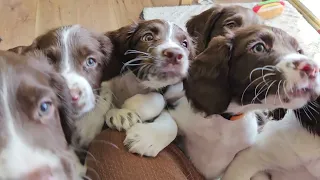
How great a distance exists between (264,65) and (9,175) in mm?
859

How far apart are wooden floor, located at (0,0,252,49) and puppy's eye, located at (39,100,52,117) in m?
2.35

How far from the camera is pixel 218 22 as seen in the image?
2365 mm

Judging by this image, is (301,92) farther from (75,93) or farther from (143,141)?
(75,93)

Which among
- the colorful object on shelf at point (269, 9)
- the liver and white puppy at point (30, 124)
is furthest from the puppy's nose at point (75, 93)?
the colorful object on shelf at point (269, 9)

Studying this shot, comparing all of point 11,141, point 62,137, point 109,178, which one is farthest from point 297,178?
point 11,141

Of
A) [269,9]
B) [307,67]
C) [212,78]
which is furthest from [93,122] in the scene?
[269,9]

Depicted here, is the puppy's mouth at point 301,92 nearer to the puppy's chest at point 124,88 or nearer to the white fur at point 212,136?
the white fur at point 212,136

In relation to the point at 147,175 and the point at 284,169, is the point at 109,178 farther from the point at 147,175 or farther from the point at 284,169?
the point at 284,169

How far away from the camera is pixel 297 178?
6.55 ft

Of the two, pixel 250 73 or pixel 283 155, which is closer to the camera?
pixel 250 73

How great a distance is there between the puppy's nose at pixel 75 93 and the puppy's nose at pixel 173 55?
0.34 meters

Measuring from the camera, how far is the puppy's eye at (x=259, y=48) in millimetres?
1660

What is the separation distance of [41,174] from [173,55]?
0.75 metres

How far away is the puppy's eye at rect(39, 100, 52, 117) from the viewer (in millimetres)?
1390
